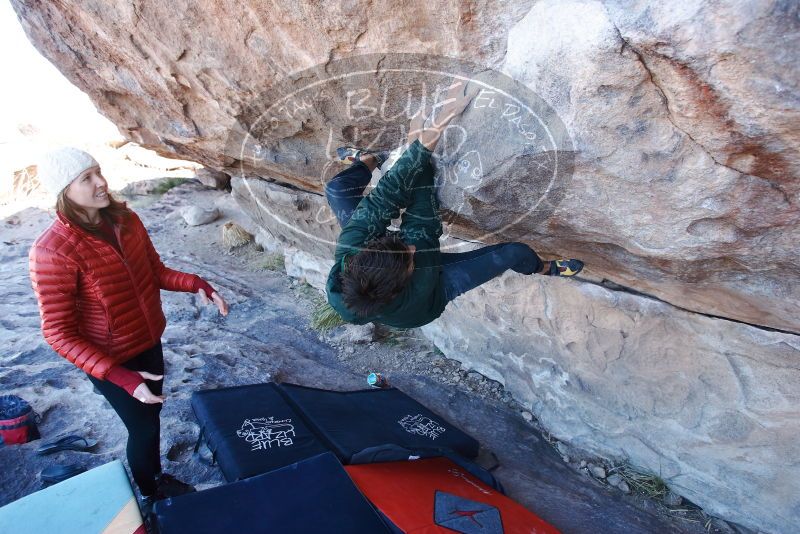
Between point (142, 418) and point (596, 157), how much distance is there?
1.86 metres

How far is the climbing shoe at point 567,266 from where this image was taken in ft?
7.91

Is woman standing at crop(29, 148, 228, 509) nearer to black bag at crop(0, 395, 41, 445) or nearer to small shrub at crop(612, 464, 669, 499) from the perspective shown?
black bag at crop(0, 395, 41, 445)

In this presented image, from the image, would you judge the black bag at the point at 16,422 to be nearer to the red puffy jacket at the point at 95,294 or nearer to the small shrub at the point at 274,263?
the red puffy jacket at the point at 95,294

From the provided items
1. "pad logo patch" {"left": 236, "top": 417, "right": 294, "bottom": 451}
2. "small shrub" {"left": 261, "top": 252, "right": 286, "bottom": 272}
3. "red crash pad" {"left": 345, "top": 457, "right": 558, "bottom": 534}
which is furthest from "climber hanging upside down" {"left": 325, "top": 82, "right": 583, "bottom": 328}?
"small shrub" {"left": 261, "top": 252, "right": 286, "bottom": 272}

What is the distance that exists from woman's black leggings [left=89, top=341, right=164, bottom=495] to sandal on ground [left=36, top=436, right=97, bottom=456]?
640mm

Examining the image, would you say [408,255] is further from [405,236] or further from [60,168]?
[60,168]

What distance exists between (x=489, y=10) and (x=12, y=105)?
10.6 meters

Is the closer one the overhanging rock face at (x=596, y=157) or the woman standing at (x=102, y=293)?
the overhanging rock face at (x=596, y=157)

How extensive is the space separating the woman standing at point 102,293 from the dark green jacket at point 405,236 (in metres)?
0.71

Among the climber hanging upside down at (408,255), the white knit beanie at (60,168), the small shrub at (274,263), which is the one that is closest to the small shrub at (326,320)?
the small shrub at (274,263)

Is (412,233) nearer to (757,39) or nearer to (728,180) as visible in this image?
(728,180)

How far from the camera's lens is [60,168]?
1.65 metres

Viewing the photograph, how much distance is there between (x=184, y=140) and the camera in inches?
140

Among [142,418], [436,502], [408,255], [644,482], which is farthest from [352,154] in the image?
[644,482]
